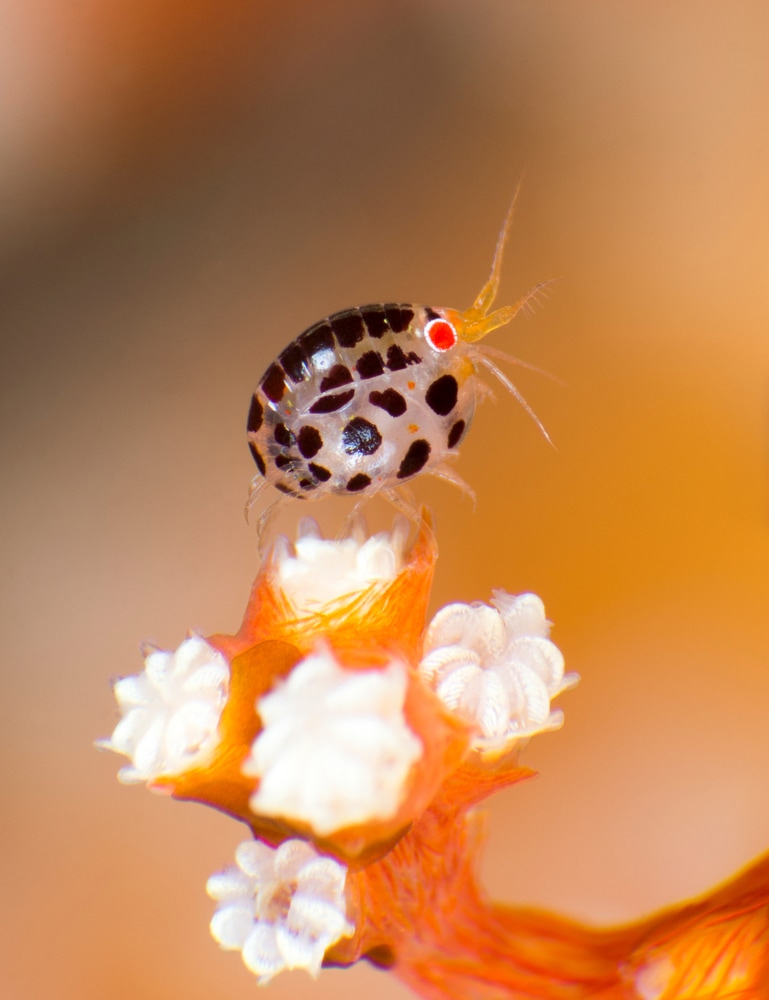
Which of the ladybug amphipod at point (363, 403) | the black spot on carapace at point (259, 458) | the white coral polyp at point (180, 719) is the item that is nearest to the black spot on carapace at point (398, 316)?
the ladybug amphipod at point (363, 403)

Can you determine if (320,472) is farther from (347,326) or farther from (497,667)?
(497,667)

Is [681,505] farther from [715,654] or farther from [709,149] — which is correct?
[709,149]

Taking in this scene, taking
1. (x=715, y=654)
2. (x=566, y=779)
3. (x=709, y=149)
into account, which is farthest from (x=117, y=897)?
(x=709, y=149)

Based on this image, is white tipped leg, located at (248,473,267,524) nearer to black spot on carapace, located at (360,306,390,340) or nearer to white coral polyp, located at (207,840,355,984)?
black spot on carapace, located at (360,306,390,340)

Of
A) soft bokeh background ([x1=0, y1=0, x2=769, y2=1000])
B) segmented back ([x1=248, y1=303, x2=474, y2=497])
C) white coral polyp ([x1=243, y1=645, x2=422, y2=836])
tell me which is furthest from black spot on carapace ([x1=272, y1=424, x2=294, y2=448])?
white coral polyp ([x1=243, y1=645, x2=422, y2=836])

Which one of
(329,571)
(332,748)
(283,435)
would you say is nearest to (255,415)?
(283,435)

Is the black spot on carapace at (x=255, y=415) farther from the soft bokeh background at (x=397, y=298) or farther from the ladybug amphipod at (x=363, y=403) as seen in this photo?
the soft bokeh background at (x=397, y=298)
